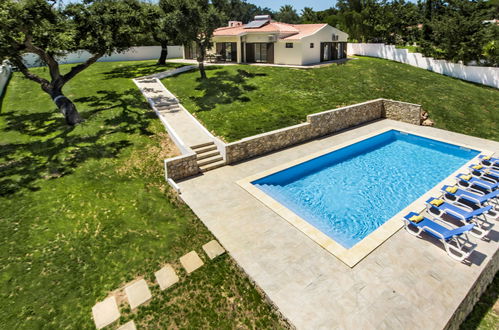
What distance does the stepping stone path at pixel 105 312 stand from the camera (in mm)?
7043

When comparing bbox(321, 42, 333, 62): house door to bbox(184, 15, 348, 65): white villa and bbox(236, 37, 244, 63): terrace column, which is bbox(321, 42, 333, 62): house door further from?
bbox(236, 37, 244, 63): terrace column

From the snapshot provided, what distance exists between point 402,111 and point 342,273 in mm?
19475

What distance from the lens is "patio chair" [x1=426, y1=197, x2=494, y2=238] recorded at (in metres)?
9.70

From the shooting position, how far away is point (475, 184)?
1227 centimetres

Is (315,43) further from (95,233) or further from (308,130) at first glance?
(95,233)

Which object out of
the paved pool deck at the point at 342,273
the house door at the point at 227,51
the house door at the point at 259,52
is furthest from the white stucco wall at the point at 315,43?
the paved pool deck at the point at 342,273

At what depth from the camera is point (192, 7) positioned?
849 inches

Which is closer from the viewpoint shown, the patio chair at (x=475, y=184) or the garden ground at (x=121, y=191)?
the garden ground at (x=121, y=191)

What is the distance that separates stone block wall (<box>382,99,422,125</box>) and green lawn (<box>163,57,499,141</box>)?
1.35 m

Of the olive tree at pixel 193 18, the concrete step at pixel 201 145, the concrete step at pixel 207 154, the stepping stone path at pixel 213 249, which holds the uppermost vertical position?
the olive tree at pixel 193 18

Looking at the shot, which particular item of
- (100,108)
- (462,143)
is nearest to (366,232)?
(462,143)

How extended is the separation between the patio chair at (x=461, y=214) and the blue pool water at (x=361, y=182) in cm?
134

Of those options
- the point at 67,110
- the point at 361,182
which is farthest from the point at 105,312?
the point at 67,110

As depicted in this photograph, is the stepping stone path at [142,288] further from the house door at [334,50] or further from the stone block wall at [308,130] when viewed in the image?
the house door at [334,50]
